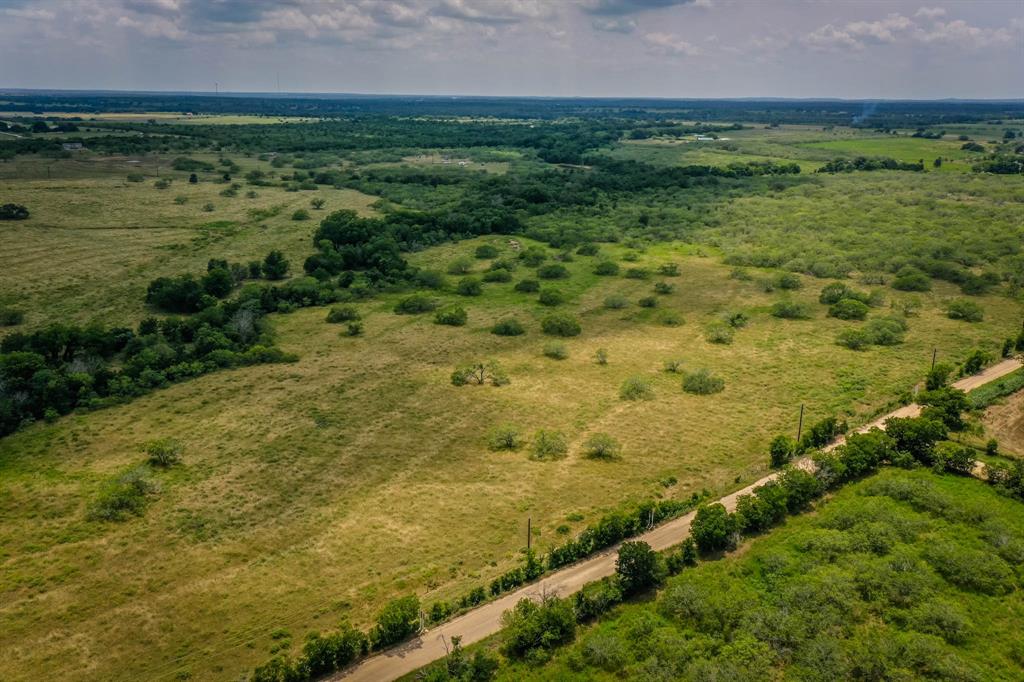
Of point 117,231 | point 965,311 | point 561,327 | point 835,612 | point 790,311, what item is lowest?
point 835,612

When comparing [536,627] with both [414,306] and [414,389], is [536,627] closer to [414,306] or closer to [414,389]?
[414,389]

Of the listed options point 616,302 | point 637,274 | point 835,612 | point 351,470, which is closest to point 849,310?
point 616,302

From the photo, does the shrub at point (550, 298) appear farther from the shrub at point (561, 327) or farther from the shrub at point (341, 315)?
the shrub at point (341, 315)

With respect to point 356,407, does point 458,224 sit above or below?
above

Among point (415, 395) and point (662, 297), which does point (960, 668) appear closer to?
point (415, 395)

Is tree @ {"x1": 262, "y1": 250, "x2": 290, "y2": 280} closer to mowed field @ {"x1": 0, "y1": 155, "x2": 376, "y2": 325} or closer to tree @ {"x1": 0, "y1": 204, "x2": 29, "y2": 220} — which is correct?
mowed field @ {"x1": 0, "y1": 155, "x2": 376, "y2": 325}

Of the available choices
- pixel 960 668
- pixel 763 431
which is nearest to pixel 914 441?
pixel 763 431
